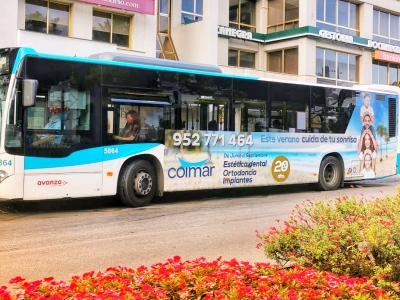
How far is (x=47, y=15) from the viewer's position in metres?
21.5

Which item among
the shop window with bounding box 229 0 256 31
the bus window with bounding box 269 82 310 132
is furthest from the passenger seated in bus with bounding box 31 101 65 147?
the shop window with bounding box 229 0 256 31

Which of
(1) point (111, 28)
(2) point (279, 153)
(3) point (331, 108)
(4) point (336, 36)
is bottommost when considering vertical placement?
(2) point (279, 153)

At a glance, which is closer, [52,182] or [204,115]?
[52,182]

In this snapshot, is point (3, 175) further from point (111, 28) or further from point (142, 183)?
point (111, 28)

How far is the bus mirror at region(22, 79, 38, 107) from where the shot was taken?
32.2 ft

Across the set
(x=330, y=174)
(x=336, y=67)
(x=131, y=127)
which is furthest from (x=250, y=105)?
(x=336, y=67)

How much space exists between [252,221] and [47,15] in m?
15.2

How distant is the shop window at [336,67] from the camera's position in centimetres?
3167

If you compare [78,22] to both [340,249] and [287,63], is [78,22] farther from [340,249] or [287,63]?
[340,249]

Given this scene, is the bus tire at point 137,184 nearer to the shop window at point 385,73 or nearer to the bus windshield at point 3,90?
the bus windshield at point 3,90

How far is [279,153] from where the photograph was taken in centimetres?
1445

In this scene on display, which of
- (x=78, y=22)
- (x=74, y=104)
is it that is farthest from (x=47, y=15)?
(x=74, y=104)

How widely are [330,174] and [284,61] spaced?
17.4 meters

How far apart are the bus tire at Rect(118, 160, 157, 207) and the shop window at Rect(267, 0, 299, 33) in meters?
22.5
